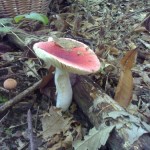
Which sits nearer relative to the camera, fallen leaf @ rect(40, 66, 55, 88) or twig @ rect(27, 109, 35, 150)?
twig @ rect(27, 109, 35, 150)

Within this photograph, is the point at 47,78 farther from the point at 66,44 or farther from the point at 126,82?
the point at 126,82

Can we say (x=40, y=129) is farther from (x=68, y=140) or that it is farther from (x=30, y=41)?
(x=30, y=41)

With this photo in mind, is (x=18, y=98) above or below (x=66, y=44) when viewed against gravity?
below

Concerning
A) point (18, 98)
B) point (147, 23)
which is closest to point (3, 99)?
point (18, 98)

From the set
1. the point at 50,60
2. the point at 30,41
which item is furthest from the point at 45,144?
the point at 30,41

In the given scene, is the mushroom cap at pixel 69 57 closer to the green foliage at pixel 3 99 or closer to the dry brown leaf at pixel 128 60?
the dry brown leaf at pixel 128 60

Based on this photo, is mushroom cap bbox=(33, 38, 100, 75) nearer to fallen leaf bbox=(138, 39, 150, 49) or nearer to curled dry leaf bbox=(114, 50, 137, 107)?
curled dry leaf bbox=(114, 50, 137, 107)

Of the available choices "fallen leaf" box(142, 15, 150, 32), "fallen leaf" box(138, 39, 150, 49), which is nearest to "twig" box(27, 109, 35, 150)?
"fallen leaf" box(138, 39, 150, 49)
